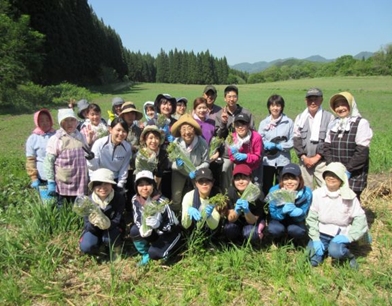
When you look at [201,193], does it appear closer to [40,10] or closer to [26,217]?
[26,217]

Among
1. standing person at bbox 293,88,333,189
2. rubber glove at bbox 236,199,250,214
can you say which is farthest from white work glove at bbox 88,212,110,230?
standing person at bbox 293,88,333,189

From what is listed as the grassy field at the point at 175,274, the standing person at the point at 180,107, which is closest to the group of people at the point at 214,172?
the grassy field at the point at 175,274

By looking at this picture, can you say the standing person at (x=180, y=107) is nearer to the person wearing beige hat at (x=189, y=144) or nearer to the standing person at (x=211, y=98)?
the standing person at (x=211, y=98)

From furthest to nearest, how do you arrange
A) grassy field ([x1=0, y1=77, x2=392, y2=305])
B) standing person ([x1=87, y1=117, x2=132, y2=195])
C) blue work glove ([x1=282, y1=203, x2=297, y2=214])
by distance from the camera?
standing person ([x1=87, y1=117, x2=132, y2=195]) < blue work glove ([x1=282, y1=203, x2=297, y2=214]) < grassy field ([x1=0, y1=77, x2=392, y2=305])

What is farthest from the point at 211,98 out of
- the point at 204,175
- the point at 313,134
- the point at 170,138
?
the point at 204,175

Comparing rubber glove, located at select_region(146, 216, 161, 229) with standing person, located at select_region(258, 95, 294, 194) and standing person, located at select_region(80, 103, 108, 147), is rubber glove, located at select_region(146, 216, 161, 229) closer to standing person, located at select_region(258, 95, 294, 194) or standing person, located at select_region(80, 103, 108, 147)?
standing person, located at select_region(80, 103, 108, 147)

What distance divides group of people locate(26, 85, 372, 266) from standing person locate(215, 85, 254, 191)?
0.06 ft

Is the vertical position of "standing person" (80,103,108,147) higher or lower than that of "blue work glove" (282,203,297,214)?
higher

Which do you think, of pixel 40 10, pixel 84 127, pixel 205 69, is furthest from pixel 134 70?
pixel 84 127

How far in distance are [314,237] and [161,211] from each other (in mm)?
1714

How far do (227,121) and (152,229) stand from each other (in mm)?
2154

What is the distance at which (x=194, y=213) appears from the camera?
344 centimetres

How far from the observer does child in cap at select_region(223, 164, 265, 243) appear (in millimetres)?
3633

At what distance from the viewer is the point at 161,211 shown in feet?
11.2
